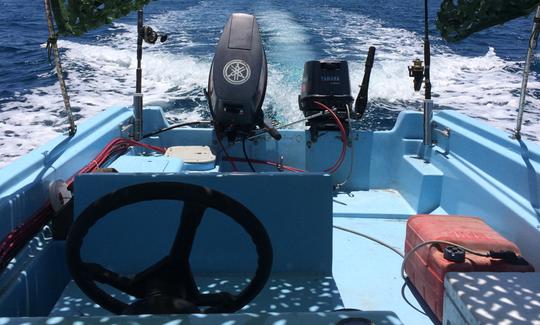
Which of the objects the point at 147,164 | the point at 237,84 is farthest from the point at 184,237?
Answer: the point at 237,84

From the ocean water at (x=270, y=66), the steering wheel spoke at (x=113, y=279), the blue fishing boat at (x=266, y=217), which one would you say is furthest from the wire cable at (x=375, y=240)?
the ocean water at (x=270, y=66)

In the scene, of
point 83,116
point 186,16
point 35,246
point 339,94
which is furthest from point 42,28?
point 35,246

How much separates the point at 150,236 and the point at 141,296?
738 mm

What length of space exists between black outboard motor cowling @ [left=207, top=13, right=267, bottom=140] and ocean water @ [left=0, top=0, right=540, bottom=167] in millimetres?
2543

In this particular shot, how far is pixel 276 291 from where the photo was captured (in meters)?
1.84

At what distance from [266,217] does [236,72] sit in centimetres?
139

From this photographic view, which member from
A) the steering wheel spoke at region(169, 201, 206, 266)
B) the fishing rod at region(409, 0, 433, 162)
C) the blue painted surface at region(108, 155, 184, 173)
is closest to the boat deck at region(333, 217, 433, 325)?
the fishing rod at region(409, 0, 433, 162)

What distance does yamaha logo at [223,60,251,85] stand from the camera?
3.06 metres

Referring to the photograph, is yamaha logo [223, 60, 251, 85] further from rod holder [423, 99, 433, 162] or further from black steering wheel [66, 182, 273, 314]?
black steering wheel [66, 182, 273, 314]

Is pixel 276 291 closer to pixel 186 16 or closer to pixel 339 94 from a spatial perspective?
pixel 339 94

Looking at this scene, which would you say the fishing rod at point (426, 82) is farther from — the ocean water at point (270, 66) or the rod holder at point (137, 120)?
the ocean water at point (270, 66)

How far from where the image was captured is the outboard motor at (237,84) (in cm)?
302

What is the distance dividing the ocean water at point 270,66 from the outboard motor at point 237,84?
8.33 ft

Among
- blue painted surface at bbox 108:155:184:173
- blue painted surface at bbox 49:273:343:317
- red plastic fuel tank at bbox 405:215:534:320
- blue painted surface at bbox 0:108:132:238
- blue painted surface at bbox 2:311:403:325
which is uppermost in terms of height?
blue painted surface at bbox 2:311:403:325
